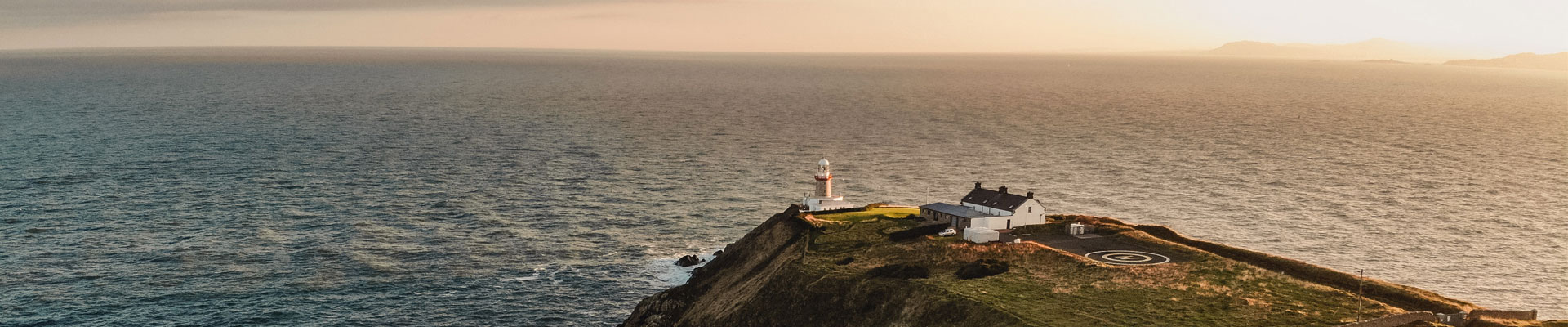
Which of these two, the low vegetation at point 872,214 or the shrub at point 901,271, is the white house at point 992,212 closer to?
the low vegetation at point 872,214

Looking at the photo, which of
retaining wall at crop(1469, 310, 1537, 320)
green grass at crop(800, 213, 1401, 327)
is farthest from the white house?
retaining wall at crop(1469, 310, 1537, 320)

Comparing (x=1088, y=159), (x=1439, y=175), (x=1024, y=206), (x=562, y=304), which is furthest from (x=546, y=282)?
(x=1439, y=175)

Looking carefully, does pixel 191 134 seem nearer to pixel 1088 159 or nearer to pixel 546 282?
pixel 546 282

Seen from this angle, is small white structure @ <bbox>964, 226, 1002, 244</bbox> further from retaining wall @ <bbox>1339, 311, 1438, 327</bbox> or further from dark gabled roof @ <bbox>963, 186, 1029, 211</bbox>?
retaining wall @ <bbox>1339, 311, 1438, 327</bbox>

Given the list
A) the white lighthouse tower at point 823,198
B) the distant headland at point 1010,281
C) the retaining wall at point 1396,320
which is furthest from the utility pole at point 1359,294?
the white lighthouse tower at point 823,198

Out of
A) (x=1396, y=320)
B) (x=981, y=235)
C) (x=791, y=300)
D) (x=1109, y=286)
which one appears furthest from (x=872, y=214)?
(x=1396, y=320)

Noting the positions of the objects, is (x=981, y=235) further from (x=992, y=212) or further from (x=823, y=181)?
(x=823, y=181)

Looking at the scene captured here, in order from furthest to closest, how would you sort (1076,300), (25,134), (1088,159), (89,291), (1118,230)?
(25,134) → (1088,159) → (1118,230) → (89,291) → (1076,300)
